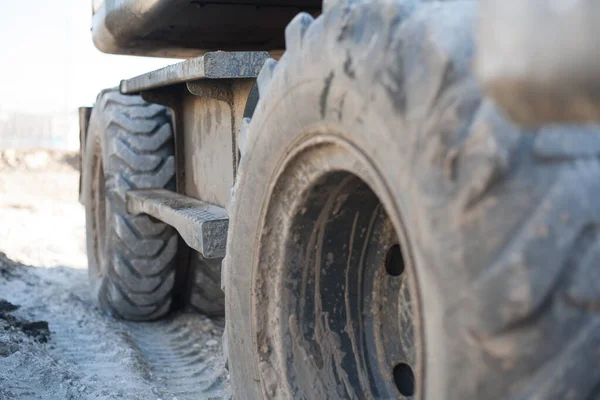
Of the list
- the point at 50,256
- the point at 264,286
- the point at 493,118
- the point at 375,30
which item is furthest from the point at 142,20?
the point at 50,256

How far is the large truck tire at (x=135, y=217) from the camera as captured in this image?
3.76 m

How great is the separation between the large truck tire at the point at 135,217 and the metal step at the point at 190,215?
100 mm

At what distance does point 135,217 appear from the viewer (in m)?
3.76

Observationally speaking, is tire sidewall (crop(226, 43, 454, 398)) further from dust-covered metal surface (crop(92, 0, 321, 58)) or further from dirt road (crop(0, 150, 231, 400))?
dust-covered metal surface (crop(92, 0, 321, 58))

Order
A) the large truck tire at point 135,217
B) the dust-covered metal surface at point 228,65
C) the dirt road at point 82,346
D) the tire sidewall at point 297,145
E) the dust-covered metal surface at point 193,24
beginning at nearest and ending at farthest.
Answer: the tire sidewall at point 297,145 < the dust-covered metal surface at point 228,65 < the dirt road at point 82,346 < the dust-covered metal surface at point 193,24 < the large truck tire at point 135,217

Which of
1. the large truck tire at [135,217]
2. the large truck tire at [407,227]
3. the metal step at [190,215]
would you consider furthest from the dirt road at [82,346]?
the large truck tire at [407,227]

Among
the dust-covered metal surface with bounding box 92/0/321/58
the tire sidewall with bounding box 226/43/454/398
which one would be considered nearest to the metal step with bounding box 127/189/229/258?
the tire sidewall with bounding box 226/43/454/398

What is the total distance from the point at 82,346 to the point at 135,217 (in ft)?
2.42

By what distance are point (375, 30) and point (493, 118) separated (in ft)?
1.26

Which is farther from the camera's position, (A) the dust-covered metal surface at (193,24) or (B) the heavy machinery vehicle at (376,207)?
(A) the dust-covered metal surface at (193,24)

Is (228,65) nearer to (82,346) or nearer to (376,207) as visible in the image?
(376,207)

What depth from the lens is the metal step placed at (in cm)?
248

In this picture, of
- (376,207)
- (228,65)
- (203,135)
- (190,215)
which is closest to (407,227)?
(376,207)

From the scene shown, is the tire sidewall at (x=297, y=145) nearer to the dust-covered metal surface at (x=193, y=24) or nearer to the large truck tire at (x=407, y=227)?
the large truck tire at (x=407, y=227)
